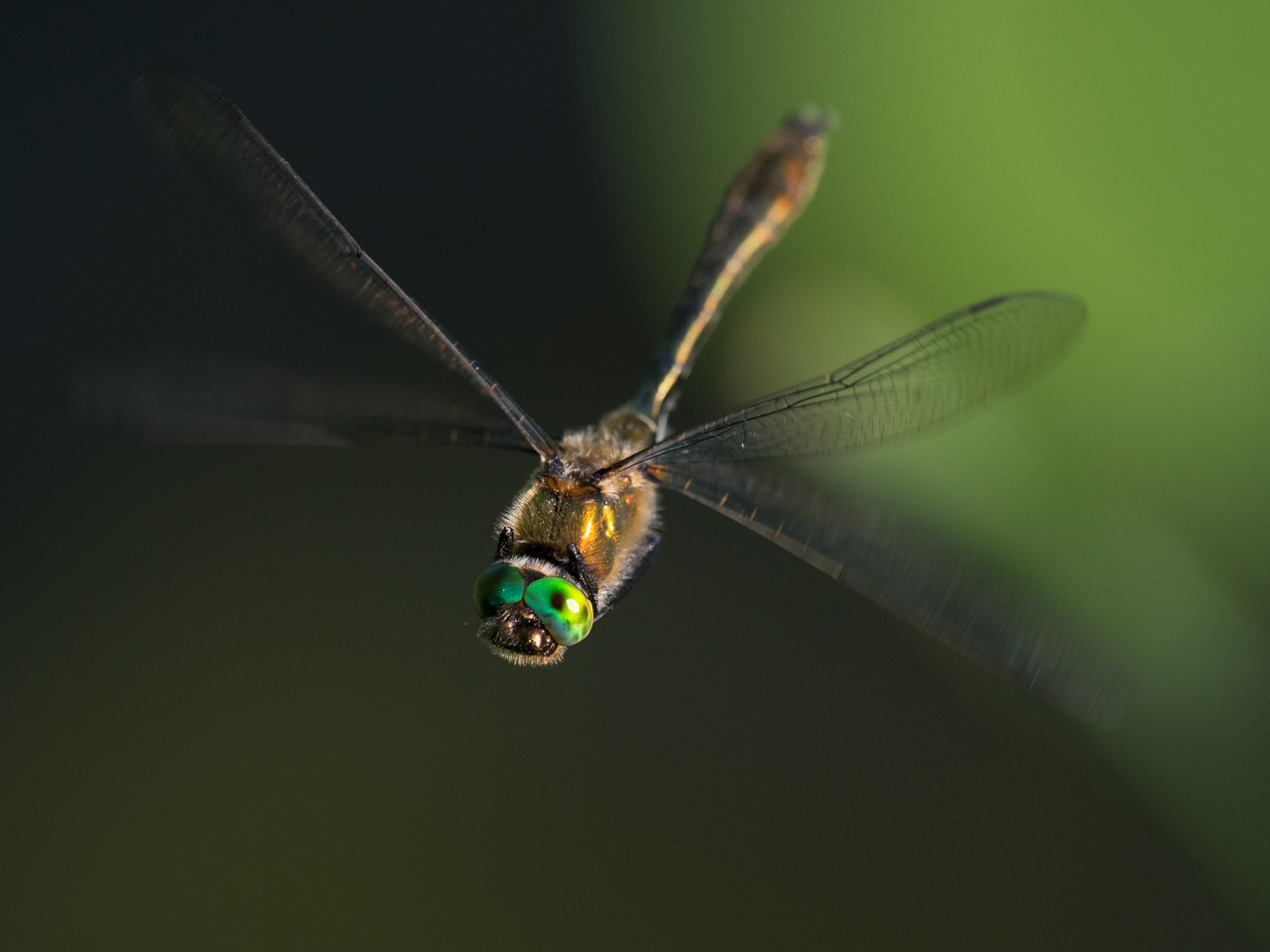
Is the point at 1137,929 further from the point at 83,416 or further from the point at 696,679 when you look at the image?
the point at 83,416

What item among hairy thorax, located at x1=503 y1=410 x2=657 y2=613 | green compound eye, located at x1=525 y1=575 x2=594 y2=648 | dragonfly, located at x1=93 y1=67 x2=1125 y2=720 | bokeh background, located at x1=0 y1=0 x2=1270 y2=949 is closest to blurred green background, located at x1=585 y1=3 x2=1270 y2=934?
bokeh background, located at x1=0 y1=0 x2=1270 y2=949

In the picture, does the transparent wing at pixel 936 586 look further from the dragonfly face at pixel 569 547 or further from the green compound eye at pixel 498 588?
the green compound eye at pixel 498 588

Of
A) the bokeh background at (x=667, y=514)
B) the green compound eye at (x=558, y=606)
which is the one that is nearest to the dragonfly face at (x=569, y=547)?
the green compound eye at (x=558, y=606)

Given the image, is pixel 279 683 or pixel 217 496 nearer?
pixel 279 683

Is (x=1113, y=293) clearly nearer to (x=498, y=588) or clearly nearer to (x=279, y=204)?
(x=498, y=588)

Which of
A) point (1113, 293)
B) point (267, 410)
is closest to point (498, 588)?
point (267, 410)

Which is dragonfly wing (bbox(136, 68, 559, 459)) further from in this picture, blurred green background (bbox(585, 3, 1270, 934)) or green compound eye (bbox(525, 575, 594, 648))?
→ blurred green background (bbox(585, 3, 1270, 934))

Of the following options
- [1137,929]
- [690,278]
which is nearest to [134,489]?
[690,278]
